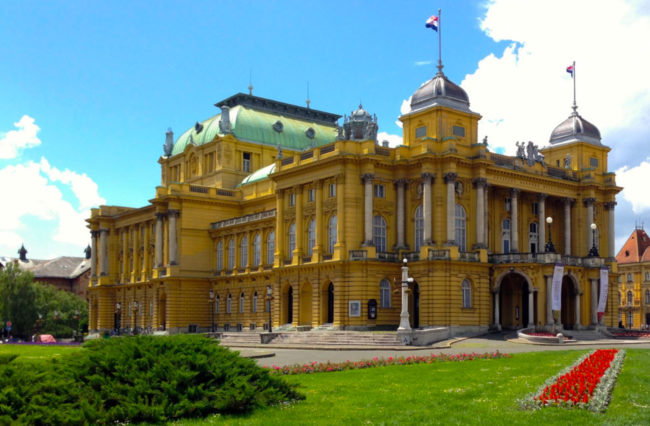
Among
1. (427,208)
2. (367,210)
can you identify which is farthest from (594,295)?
(367,210)

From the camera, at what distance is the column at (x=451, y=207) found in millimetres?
63250

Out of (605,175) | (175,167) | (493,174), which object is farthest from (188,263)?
(605,175)

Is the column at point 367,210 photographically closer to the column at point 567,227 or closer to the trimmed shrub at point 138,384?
the column at point 567,227

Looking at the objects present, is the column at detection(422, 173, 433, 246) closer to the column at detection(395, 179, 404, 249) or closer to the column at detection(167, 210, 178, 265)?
the column at detection(395, 179, 404, 249)

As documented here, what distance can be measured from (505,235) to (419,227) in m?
8.93

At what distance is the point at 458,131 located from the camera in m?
66.9

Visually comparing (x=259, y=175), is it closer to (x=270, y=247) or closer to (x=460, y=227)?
(x=270, y=247)

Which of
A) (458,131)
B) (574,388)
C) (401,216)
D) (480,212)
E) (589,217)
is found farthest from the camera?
(589,217)

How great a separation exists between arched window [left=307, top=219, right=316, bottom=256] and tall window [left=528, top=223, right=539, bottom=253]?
19.6 meters

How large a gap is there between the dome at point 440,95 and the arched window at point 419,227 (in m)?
8.64

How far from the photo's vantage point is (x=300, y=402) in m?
20.4

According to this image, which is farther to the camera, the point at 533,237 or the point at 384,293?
the point at 533,237

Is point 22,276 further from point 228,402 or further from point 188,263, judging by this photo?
point 228,402

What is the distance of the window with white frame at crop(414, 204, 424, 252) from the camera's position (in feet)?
217
